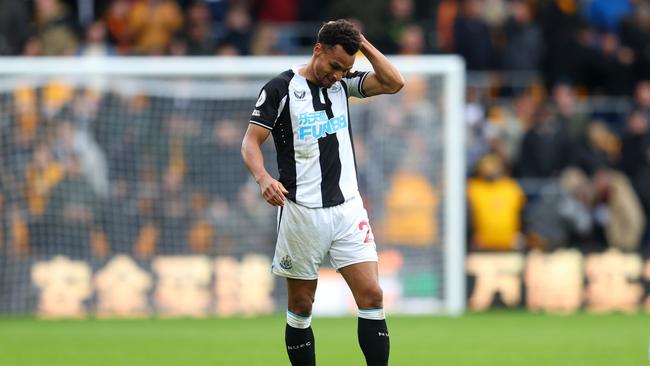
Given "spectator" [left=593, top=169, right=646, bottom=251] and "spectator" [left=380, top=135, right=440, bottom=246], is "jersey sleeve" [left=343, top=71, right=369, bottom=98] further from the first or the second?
"spectator" [left=593, top=169, right=646, bottom=251]

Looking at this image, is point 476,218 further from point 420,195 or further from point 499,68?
point 499,68

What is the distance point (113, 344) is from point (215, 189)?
3.68 meters

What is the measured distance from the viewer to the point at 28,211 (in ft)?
47.0

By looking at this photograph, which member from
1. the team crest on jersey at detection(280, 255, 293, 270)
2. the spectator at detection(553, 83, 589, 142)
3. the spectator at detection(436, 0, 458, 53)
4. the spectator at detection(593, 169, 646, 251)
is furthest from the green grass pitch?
the spectator at detection(436, 0, 458, 53)

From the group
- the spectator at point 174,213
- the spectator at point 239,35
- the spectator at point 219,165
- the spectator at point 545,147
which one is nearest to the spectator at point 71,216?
the spectator at point 174,213

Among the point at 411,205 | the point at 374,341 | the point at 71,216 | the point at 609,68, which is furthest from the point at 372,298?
the point at 609,68

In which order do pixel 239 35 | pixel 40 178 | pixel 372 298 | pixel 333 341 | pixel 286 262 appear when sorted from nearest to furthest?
1. pixel 372 298
2. pixel 286 262
3. pixel 333 341
4. pixel 40 178
5. pixel 239 35

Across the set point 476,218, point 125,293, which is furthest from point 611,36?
point 125,293

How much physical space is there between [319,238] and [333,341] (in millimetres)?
4320

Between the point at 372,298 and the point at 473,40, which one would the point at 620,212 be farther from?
the point at 372,298

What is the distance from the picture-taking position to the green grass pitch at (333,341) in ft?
33.6

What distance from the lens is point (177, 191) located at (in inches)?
583

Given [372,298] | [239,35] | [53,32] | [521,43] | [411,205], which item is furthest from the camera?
[521,43]

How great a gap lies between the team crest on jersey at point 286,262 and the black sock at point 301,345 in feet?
1.38
